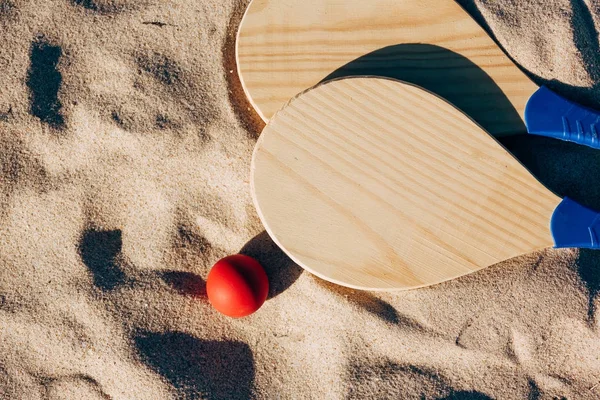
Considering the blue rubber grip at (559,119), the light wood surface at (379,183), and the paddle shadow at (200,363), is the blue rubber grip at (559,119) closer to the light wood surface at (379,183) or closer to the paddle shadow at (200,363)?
the light wood surface at (379,183)

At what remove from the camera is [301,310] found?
4.93 feet

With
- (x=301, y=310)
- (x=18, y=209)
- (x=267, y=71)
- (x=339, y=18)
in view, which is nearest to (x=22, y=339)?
(x=18, y=209)

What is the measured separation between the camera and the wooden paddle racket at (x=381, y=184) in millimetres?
1329

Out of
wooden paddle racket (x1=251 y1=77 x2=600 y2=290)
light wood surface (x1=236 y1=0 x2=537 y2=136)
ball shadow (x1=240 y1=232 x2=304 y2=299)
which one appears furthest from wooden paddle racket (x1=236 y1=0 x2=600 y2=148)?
ball shadow (x1=240 y1=232 x2=304 y2=299)

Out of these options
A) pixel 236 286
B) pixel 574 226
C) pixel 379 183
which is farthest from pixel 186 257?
pixel 574 226

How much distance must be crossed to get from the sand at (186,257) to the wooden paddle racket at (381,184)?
0.56ft

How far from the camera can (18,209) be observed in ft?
4.80

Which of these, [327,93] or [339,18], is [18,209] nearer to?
[327,93]

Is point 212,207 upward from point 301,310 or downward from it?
upward

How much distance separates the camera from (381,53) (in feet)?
4.66

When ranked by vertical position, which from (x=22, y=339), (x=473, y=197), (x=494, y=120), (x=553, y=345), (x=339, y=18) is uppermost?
(x=339, y=18)

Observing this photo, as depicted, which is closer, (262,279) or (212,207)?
(262,279)

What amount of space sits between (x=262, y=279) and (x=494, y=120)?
83 cm

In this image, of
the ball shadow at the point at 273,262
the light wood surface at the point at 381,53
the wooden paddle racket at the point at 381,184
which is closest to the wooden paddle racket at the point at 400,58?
the light wood surface at the point at 381,53
